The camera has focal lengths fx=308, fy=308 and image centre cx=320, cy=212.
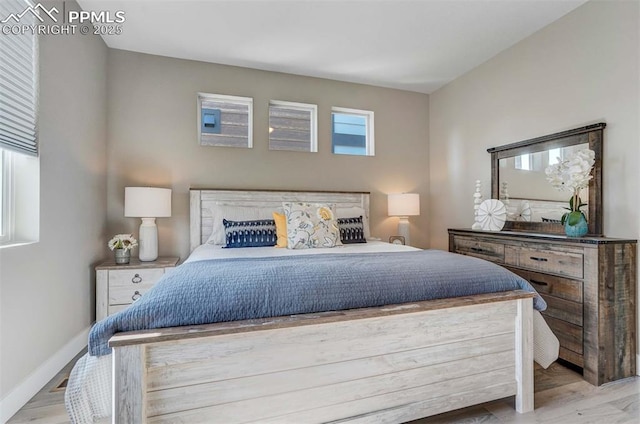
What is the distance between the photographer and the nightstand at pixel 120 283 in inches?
97.7

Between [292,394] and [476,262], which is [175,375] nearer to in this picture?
[292,394]

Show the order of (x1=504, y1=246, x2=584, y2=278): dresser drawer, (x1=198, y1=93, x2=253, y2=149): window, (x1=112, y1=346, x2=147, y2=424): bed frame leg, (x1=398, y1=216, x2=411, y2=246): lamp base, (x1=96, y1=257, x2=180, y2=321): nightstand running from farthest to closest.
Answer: (x1=398, y1=216, x2=411, y2=246): lamp base, (x1=198, y1=93, x2=253, y2=149): window, (x1=96, y1=257, x2=180, y2=321): nightstand, (x1=504, y1=246, x2=584, y2=278): dresser drawer, (x1=112, y1=346, x2=147, y2=424): bed frame leg

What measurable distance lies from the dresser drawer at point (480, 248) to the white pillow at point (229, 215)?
1839 mm

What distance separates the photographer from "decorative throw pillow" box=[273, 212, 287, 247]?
267 cm

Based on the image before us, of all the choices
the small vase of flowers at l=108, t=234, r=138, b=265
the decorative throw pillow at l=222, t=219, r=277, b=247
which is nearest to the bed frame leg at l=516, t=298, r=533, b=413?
the decorative throw pillow at l=222, t=219, r=277, b=247

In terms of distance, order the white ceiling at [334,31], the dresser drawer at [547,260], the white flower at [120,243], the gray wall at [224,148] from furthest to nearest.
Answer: the gray wall at [224,148] → the white flower at [120,243] → the white ceiling at [334,31] → the dresser drawer at [547,260]

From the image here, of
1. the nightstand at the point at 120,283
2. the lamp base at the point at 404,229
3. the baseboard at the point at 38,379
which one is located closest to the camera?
the baseboard at the point at 38,379

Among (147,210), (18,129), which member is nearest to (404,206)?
(147,210)

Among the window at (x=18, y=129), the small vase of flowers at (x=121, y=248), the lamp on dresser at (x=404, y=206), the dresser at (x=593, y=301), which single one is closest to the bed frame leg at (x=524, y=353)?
the dresser at (x=593, y=301)

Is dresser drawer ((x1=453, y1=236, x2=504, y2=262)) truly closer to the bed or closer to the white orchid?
the white orchid

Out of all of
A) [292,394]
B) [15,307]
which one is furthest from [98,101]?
[292,394]

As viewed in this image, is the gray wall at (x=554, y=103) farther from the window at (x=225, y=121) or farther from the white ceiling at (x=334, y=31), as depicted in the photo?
the window at (x=225, y=121)

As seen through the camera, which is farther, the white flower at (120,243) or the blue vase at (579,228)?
the white flower at (120,243)

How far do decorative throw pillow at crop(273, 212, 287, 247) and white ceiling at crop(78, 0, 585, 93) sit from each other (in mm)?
1612
